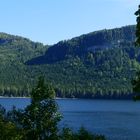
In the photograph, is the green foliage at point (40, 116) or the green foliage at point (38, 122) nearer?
the green foliage at point (38, 122)

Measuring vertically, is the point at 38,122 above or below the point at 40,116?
below

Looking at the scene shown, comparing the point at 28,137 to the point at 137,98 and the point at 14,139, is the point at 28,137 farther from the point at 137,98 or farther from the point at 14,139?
the point at 137,98

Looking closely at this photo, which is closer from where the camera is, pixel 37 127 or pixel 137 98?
pixel 137 98

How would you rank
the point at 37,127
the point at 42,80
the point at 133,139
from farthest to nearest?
the point at 133,139
the point at 42,80
the point at 37,127

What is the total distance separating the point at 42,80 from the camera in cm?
3183

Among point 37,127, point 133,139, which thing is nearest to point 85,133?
point 37,127

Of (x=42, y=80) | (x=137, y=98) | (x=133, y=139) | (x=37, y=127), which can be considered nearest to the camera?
(x=137, y=98)

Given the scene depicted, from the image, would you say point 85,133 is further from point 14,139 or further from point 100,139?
point 14,139

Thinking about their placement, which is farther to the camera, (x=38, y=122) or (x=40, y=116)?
(x=40, y=116)

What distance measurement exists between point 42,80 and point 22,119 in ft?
9.40

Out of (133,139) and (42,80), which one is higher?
(42,80)

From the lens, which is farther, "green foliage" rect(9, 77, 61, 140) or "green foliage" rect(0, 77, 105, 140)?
"green foliage" rect(9, 77, 61, 140)

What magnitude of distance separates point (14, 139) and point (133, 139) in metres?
82.9

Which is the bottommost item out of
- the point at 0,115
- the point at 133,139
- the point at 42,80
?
the point at 133,139
